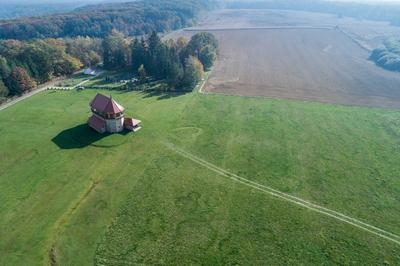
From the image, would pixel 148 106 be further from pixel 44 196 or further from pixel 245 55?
pixel 245 55

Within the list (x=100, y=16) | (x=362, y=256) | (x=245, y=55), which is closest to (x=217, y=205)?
(x=362, y=256)

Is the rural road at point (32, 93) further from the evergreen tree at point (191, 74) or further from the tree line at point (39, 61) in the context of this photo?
the evergreen tree at point (191, 74)

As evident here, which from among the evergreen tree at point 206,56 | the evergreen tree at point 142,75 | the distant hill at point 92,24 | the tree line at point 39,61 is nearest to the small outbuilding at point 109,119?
the evergreen tree at point 142,75

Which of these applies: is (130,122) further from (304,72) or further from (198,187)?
(304,72)

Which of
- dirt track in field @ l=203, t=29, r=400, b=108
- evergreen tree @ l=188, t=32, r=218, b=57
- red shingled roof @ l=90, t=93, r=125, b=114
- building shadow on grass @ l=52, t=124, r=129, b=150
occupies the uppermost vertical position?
evergreen tree @ l=188, t=32, r=218, b=57

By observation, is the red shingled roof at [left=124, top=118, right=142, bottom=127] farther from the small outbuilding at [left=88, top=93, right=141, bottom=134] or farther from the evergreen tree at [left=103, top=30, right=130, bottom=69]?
the evergreen tree at [left=103, top=30, right=130, bottom=69]

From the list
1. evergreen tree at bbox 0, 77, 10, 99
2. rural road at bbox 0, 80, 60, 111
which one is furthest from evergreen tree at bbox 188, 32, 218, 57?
evergreen tree at bbox 0, 77, 10, 99
